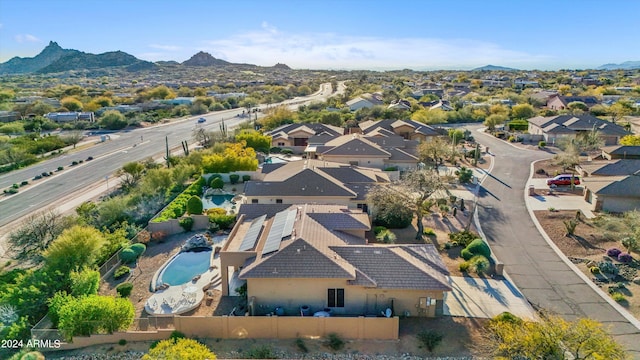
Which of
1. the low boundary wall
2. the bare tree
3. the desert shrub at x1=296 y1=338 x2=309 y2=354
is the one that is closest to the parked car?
the low boundary wall

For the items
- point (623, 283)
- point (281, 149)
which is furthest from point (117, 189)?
point (623, 283)

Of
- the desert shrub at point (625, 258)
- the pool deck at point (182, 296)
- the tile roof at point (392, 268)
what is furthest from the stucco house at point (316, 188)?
the desert shrub at point (625, 258)

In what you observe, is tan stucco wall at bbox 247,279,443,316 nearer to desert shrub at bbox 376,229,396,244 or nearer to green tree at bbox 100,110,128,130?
desert shrub at bbox 376,229,396,244

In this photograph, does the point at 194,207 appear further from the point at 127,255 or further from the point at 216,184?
the point at 216,184

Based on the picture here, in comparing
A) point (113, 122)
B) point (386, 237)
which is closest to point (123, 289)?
point (386, 237)

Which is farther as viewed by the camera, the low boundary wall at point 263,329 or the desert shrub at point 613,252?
the desert shrub at point 613,252

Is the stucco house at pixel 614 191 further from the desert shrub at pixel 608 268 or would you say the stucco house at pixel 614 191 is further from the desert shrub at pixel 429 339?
the desert shrub at pixel 429 339
